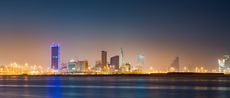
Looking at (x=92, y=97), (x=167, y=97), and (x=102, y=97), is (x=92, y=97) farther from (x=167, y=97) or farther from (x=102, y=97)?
(x=167, y=97)

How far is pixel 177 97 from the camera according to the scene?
193ft

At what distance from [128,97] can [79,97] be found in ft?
17.3

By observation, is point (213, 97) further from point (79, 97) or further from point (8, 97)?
point (8, 97)

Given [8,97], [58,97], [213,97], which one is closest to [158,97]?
[213,97]

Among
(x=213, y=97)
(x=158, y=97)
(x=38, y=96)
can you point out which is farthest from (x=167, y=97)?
(x=38, y=96)

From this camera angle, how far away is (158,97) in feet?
197

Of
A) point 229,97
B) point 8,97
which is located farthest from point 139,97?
point 8,97

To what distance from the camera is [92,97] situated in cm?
5906

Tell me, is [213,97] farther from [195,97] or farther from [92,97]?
[92,97]

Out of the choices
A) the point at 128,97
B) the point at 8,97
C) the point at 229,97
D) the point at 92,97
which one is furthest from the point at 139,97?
the point at 8,97

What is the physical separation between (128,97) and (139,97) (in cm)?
117

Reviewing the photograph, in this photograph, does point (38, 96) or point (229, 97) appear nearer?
point (229, 97)

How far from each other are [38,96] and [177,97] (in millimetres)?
14677

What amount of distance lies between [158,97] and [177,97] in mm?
2213
